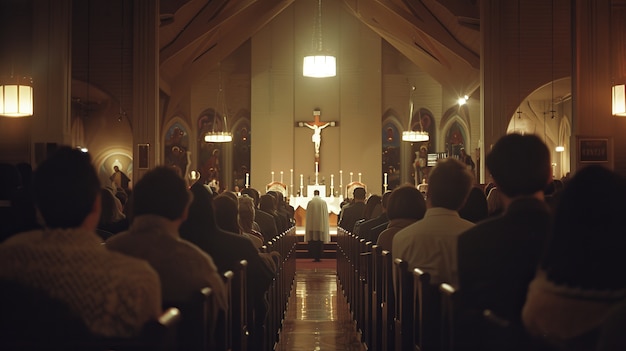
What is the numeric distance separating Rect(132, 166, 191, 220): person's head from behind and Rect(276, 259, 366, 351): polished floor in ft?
12.3

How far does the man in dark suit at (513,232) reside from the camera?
9.98 feet

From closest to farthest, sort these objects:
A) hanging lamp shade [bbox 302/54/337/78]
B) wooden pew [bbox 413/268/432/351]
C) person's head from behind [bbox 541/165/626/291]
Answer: person's head from behind [bbox 541/165/626/291] < wooden pew [bbox 413/268/432/351] < hanging lamp shade [bbox 302/54/337/78]

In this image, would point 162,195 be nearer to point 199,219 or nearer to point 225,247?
point 199,219

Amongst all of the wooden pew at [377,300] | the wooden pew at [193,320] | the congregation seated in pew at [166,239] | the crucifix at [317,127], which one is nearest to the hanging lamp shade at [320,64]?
the crucifix at [317,127]

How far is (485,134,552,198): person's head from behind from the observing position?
3.12 meters

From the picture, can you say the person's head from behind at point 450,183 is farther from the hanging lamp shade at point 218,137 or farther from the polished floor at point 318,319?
the hanging lamp shade at point 218,137

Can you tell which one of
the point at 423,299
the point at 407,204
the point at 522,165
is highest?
the point at 522,165

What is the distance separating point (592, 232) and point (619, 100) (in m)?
9.07

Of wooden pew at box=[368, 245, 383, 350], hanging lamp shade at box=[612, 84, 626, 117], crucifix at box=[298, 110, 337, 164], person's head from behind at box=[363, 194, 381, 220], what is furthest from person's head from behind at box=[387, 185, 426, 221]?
crucifix at box=[298, 110, 337, 164]

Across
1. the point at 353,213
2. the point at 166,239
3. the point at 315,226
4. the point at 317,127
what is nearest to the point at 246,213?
the point at 166,239

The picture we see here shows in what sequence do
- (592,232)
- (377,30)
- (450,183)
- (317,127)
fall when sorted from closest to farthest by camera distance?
(592,232) → (450,183) → (377,30) → (317,127)

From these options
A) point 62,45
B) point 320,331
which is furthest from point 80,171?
point 62,45

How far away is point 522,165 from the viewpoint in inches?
123

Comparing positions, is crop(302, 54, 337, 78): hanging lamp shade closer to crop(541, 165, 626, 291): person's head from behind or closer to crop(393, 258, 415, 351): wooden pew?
crop(393, 258, 415, 351): wooden pew
